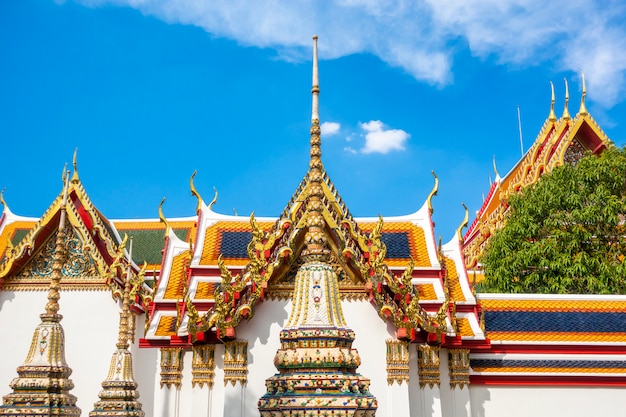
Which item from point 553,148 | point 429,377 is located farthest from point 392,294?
point 553,148

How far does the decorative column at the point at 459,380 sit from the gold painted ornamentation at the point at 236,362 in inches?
115

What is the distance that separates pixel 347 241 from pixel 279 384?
4.28 m

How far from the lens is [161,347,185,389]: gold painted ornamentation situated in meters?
8.78

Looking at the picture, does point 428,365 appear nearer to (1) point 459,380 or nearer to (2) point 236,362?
(1) point 459,380

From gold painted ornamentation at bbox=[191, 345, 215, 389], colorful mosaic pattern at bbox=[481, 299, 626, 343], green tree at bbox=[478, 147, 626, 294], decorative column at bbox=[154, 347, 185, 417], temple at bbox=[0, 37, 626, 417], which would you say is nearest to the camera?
temple at bbox=[0, 37, 626, 417]

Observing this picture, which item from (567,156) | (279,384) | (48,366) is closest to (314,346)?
(279,384)

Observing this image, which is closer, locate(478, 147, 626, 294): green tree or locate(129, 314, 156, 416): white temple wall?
locate(129, 314, 156, 416): white temple wall

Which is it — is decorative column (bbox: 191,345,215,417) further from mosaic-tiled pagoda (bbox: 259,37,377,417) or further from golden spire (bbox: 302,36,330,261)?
mosaic-tiled pagoda (bbox: 259,37,377,417)

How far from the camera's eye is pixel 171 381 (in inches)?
346

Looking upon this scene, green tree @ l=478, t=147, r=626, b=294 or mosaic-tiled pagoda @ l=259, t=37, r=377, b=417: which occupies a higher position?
green tree @ l=478, t=147, r=626, b=294

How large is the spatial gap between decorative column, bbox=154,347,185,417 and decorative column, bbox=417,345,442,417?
3.14 meters

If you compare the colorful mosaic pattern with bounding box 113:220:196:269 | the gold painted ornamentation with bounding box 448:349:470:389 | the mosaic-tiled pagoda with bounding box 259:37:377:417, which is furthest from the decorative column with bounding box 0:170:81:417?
the colorful mosaic pattern with bounding box 113:220:196:269

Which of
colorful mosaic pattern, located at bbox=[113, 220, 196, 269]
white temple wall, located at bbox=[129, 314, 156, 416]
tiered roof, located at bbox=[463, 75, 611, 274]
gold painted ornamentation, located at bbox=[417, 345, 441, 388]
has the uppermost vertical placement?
tiered roof, located at bbox=[463, 75, 611, 274]

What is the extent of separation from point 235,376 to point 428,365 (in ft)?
8.31
